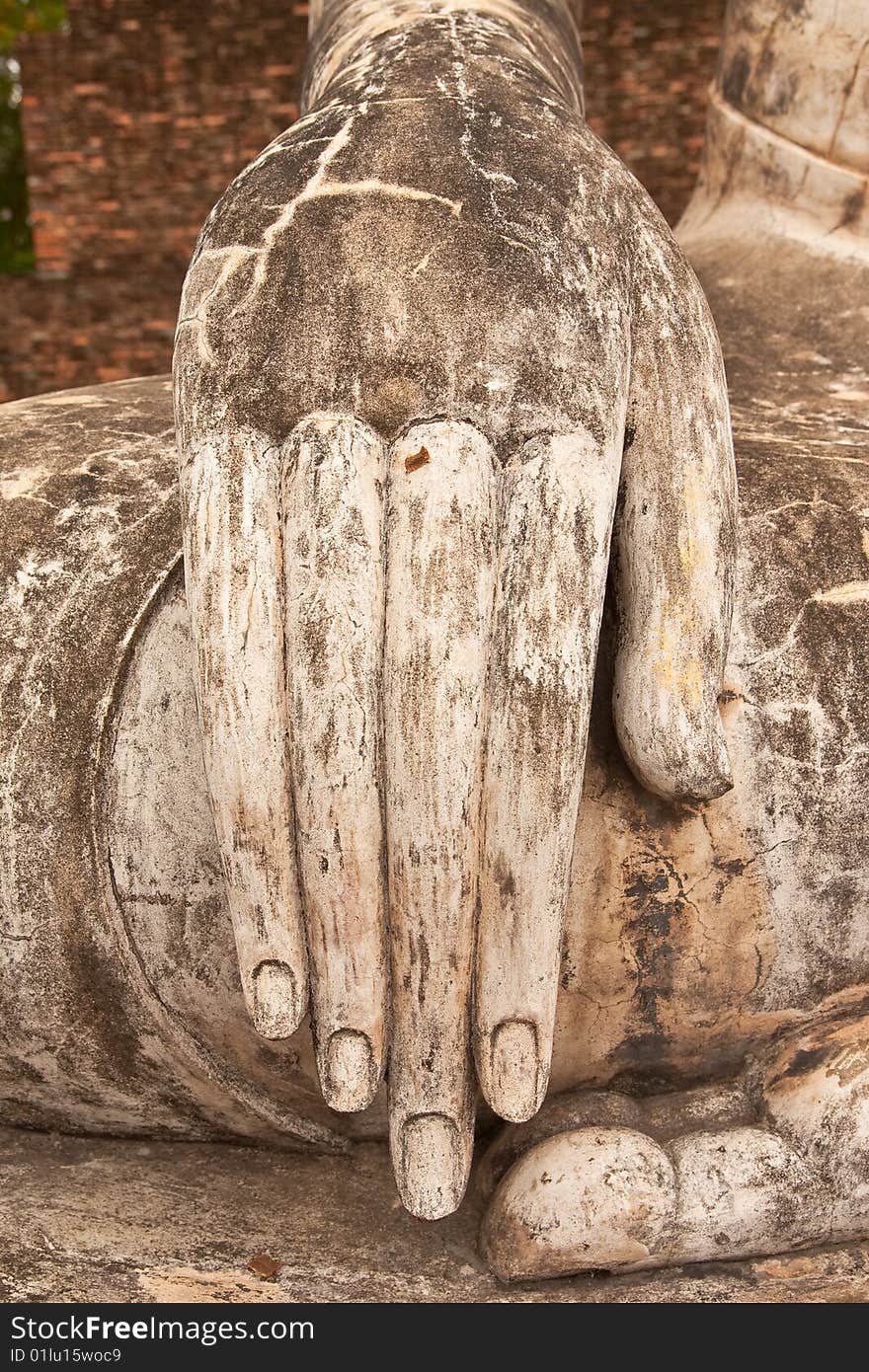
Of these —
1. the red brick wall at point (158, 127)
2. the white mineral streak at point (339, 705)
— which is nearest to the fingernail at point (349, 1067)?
the white mineral streak at point (339, 705)

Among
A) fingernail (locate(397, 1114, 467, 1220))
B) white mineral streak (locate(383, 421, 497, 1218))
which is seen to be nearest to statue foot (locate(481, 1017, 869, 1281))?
fingernail (locate(397, 1114, 467, 1220))

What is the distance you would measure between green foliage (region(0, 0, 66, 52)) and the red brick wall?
1079mm

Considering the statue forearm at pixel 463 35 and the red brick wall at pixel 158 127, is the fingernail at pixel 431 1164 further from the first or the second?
the red brick wall at pixel 158 127

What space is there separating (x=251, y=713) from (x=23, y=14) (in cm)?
457

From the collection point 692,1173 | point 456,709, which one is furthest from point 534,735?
point 692,1173

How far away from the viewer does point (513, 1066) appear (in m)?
1.39

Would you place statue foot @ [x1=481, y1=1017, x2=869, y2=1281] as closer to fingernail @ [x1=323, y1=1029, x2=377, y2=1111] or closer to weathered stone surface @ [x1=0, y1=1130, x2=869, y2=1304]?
weathered stone surface @ [x1=0, y1=1130, x2=869, y2=1304]

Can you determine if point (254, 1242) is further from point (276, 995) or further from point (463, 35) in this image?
point (463, 35)

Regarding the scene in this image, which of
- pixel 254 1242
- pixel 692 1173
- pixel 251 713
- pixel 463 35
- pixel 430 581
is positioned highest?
pixel 463 35

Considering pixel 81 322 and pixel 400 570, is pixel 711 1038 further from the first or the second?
pixel 81 322

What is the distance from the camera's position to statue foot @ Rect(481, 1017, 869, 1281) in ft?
5.03

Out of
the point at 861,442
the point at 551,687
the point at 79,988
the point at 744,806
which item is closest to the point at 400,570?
the point at 551,687

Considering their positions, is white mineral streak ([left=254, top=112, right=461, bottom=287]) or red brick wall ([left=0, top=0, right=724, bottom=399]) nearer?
white mineral streak ([left=254, top=112, right=461, bottom=287])

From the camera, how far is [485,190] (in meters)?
1.48
